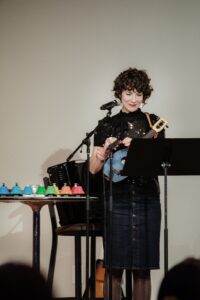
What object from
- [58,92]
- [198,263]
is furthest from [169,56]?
[198,263]

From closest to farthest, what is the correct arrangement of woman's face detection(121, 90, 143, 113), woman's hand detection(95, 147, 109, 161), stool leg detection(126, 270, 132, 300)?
woman's hand detection(95, 147, 109, 161)
woman's face detection(121, 90, 143, 113)
stool leg detection(126, 270, 132, 300)

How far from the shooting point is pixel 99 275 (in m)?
4.40

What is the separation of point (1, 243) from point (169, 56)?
243 centimetres

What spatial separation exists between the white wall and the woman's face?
1.68 m

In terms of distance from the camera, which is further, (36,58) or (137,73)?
(36,58)

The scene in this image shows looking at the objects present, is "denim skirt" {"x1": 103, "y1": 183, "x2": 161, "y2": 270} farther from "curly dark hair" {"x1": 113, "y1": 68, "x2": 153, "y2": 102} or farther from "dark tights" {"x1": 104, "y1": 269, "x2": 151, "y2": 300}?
"curly dark hair" {"x1": 113, "y1": 68, "x2": 153, "y2": 102}

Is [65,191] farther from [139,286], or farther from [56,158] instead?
[56,158]

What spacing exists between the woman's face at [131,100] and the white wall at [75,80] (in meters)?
1.68

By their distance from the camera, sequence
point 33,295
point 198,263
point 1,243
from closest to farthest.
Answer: point 33,295, point 198,263, point 1,243

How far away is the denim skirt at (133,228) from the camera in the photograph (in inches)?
125

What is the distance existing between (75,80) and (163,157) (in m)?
2.36

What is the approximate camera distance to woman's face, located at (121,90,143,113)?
3303 mm

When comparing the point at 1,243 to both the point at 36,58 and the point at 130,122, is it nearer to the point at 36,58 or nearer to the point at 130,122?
the point at 36,58

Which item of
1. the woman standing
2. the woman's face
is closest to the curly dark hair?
the woman's face
